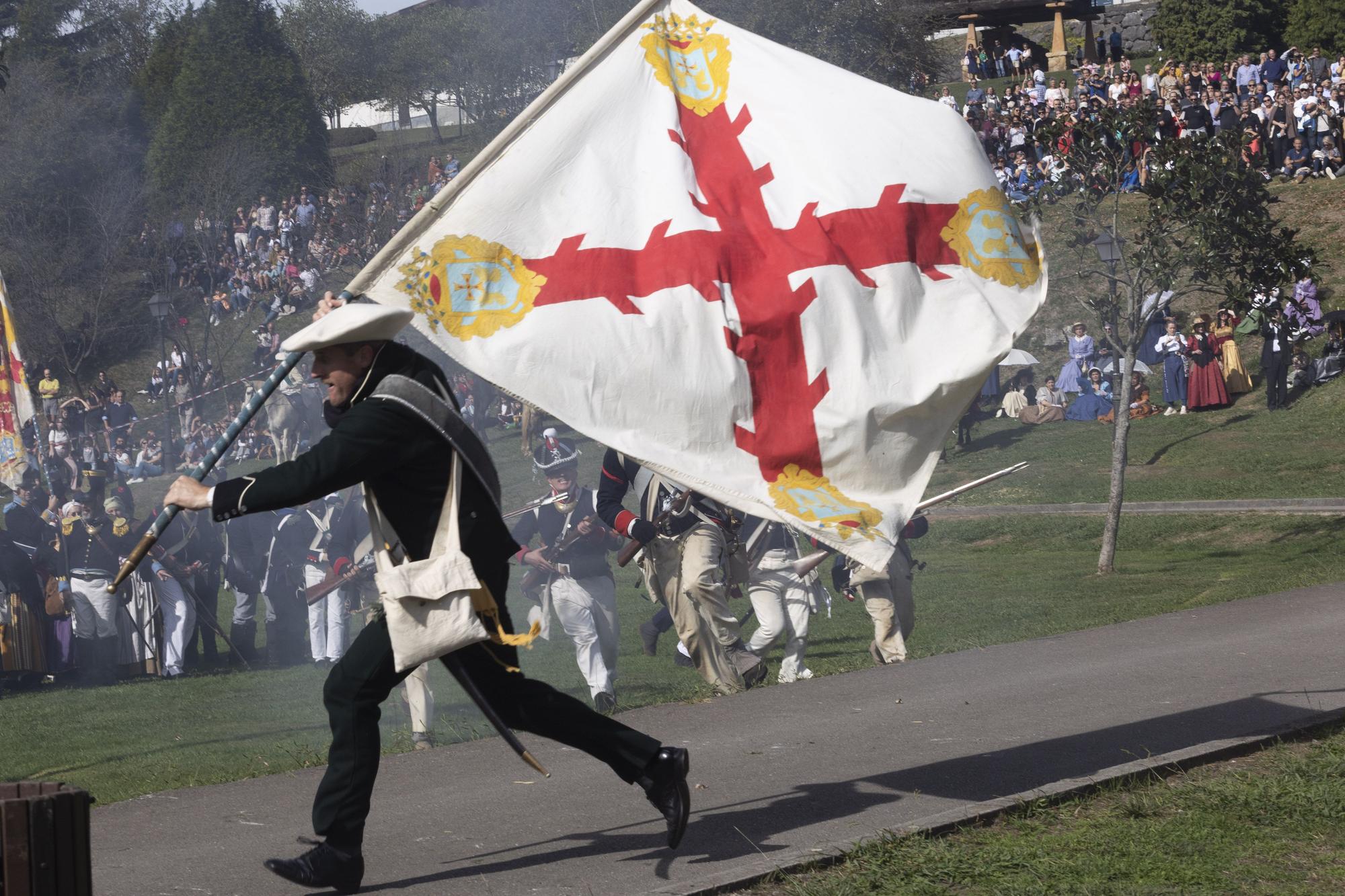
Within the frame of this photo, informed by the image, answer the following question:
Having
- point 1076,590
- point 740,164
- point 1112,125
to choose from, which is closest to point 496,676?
point 740,164

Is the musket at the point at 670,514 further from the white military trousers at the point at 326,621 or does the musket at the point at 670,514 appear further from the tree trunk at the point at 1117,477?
the tree trunk at the point at 1117,477

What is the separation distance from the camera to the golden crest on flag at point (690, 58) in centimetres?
633

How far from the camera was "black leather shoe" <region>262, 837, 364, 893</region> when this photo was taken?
5160 mm

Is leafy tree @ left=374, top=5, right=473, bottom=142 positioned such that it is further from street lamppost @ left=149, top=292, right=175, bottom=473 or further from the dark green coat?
the dark green coat

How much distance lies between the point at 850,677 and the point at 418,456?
470 centimetres

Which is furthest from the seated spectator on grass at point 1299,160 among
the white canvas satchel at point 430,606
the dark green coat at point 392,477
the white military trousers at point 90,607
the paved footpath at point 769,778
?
the white canvas satchel at point 430,606

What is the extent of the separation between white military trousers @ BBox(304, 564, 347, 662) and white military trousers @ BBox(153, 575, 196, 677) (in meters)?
1.18

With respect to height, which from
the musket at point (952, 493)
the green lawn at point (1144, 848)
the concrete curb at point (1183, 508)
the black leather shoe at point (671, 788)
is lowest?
the concrete curb at point (1183, 508)

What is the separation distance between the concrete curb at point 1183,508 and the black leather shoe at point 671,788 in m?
15.8

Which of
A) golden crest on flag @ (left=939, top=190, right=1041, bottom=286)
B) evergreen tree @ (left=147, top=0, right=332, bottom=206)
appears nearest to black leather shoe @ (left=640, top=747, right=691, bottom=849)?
golden crest on flag @ (left=939, top=190, right=1041, bottom=286)

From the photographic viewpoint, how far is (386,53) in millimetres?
55469

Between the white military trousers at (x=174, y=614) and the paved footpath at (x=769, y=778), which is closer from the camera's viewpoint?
the paved footpath at (x=769, y=778)

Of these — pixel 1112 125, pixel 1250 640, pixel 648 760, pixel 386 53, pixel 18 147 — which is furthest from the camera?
pixel 386 53

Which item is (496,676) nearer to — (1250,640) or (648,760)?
(648,760)
